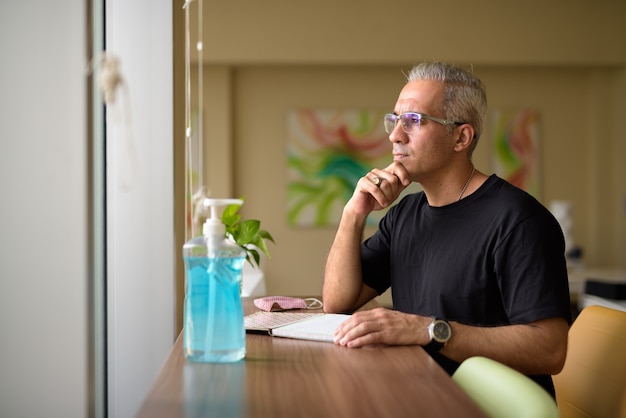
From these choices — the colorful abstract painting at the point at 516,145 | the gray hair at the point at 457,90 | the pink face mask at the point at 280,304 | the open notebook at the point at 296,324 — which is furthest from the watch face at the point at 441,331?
the colorful abstract painting at the point at 516,145

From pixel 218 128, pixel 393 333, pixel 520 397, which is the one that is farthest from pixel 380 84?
pixel 520 397

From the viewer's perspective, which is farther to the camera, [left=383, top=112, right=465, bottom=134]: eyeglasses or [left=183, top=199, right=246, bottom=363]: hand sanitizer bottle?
[left=383, top=112, right=465, bottom=134]: eyeglasses

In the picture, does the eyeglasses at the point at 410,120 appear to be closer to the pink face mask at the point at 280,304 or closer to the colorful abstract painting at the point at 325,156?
the pink face mask at the point at 280,304

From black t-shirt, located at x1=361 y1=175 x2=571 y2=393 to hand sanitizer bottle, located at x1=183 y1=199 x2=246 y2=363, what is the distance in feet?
1.97

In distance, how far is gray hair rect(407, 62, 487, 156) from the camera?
6.42ft

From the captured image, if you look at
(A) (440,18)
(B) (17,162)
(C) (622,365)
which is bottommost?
(C) (622,365)

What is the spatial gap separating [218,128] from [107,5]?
13.2 ft

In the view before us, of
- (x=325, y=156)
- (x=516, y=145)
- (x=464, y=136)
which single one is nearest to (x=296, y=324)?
(x=464, y=136)

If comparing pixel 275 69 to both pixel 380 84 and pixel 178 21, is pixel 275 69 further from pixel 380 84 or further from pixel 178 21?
pixel 178 21

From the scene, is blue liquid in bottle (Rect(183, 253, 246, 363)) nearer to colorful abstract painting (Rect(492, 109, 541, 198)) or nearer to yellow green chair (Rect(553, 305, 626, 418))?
yellow green chair (Rect(553, 305, 626, 418))

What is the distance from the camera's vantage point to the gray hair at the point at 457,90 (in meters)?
1.96

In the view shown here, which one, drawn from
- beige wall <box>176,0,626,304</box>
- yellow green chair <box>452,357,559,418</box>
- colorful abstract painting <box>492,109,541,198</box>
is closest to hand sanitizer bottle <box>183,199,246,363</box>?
yellow green chair <box>452,357,559,418</box>

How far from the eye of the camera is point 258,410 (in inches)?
39.1

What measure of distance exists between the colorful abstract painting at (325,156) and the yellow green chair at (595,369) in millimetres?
4196
